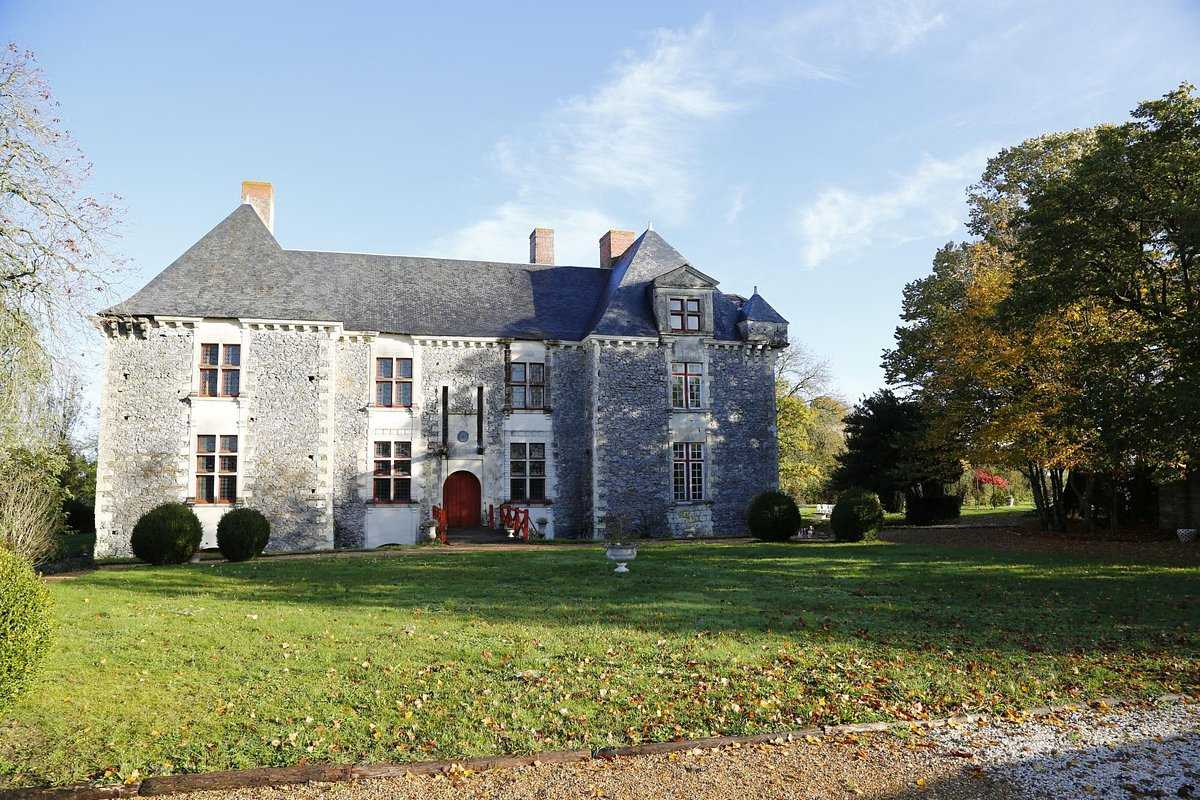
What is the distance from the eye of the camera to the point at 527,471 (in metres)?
24.4

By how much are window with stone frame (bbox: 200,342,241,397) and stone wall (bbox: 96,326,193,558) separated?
1.23 feet

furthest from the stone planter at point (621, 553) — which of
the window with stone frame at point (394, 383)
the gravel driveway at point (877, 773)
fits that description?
the window with stone frame at point (394, 383)

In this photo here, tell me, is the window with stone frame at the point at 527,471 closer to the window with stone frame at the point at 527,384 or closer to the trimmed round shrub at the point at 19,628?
the window with stone frame at the point at 527,384

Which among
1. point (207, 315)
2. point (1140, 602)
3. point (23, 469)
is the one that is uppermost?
point (207, 315)

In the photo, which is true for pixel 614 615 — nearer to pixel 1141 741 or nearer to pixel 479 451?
pixel 1141 741

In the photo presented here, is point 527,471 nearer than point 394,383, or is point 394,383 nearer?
point 394,383

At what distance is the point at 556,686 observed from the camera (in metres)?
6.82

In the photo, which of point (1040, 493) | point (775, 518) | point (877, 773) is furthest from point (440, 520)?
point (1040, 493)

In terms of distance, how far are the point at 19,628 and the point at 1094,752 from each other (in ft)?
26.5

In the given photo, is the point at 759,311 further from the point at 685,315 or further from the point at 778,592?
the point at 778,592

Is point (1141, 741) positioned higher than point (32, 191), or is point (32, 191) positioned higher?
point (32, 191)

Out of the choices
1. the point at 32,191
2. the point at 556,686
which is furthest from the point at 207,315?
the point at 556,686

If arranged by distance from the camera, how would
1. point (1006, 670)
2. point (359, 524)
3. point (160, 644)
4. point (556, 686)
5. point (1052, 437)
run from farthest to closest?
point (359, 524) < point (1052, 437) < point (160, 644) < point (1006, 670) < point (556, 686)

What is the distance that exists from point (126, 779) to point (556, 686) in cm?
328
